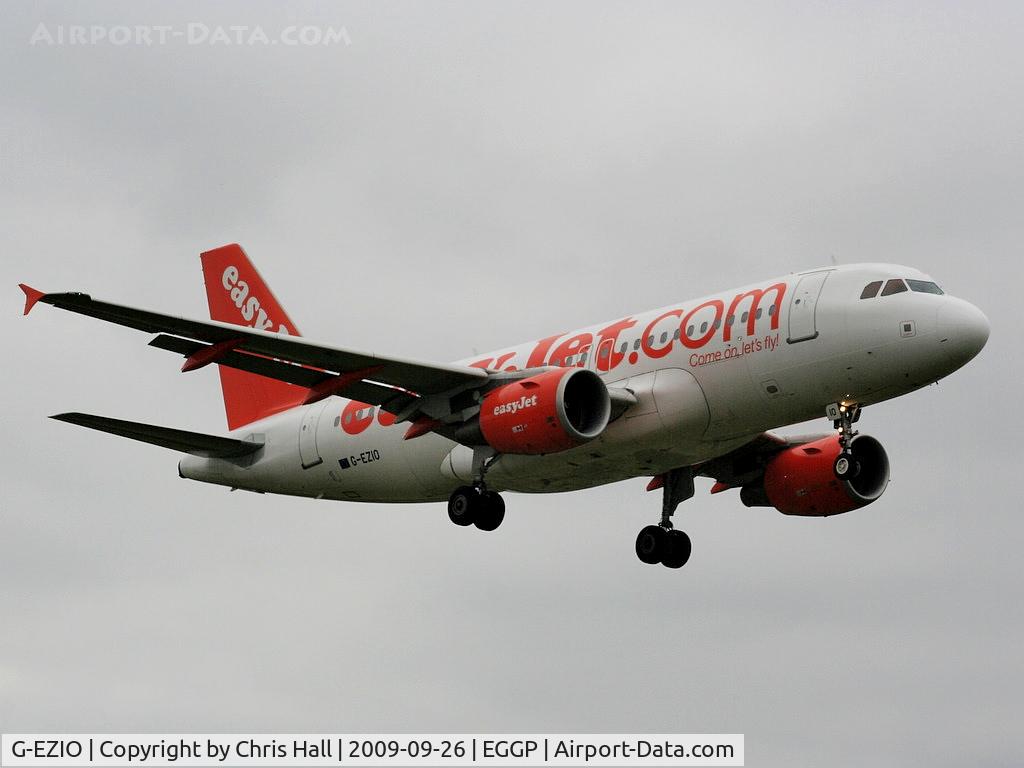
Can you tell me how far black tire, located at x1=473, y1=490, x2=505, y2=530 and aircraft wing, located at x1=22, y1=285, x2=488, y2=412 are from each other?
2.52m

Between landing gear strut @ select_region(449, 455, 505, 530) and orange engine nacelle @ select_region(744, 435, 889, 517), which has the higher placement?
orange engine nacelle @ select_region(744, 435, 889, 517)

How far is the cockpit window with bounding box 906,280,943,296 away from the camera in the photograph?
124 feet

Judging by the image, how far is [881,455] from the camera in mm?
43781

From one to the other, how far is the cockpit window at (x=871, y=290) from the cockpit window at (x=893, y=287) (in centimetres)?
14

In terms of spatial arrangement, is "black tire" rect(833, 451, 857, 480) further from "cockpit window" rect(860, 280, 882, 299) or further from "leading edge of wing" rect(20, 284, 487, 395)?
"leading edge of wing" rect(20, 284, 487, 395)

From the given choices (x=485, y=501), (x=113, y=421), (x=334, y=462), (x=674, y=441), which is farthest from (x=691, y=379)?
(x=113, y=421)

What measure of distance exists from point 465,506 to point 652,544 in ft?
→ 19.8

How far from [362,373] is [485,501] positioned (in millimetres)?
4082

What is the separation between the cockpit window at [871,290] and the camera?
37688 mm

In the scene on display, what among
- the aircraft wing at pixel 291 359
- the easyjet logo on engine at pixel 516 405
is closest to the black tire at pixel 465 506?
the aircraft wing at pixel 291 359

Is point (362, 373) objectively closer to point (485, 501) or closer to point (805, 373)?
point (485, 501)

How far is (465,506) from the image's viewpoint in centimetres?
4122

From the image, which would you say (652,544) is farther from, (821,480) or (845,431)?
(845,431)

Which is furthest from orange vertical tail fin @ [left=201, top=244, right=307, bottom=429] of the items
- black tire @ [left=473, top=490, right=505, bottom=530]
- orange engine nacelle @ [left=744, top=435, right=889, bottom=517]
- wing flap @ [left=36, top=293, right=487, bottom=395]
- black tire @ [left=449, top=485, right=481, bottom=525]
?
orange engine nacelle @ [left=744, top=435, right=889, bottom=517]
